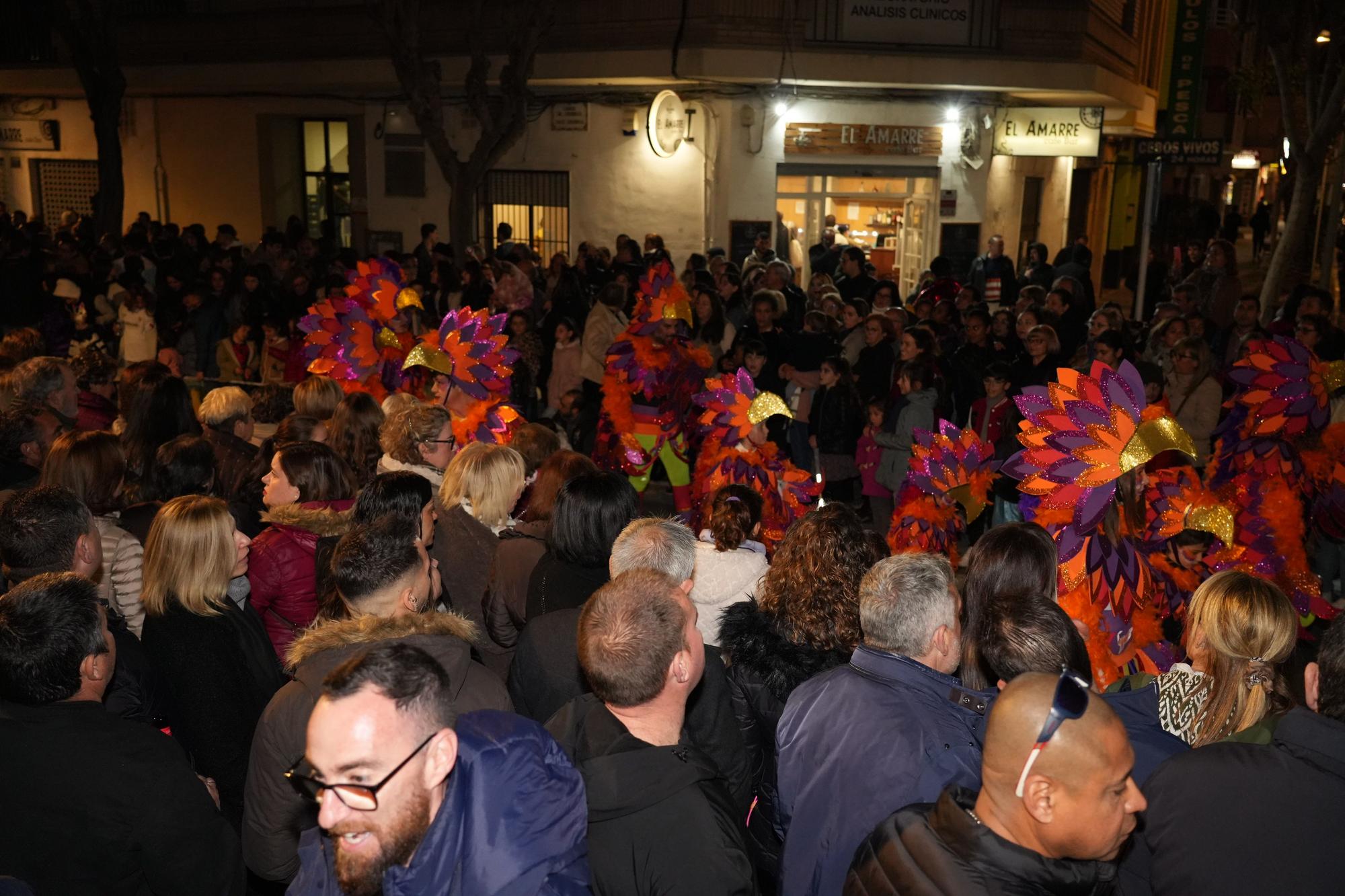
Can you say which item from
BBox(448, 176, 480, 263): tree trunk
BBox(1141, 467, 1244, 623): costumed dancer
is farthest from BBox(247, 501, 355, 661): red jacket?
BBox(448, 176, 480, 263): tree trunk

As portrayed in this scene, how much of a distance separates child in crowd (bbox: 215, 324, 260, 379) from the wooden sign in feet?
29.0

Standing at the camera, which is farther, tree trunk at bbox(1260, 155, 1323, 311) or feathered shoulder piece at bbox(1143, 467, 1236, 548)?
tree trunk at bbox(1260, 155, 1323, 311)

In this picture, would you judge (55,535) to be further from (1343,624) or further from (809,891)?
(1343,624)

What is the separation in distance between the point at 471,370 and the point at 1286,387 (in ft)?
14.9

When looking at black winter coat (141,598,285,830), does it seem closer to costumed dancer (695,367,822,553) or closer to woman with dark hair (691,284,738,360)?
costumed dancer (695,367,822,553)

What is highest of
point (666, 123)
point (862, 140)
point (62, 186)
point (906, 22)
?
point (906, 22)

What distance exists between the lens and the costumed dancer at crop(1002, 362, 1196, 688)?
440 cm

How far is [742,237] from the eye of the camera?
1686 cm

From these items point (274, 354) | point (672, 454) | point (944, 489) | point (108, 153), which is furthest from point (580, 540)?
point (108, 153)

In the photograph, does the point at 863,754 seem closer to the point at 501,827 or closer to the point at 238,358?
the point at 501,827

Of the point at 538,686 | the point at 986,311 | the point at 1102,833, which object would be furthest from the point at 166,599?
the point at 986,311

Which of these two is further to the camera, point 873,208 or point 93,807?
point 873,208

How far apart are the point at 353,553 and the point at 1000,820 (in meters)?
2.02

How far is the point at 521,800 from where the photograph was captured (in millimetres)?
2281
